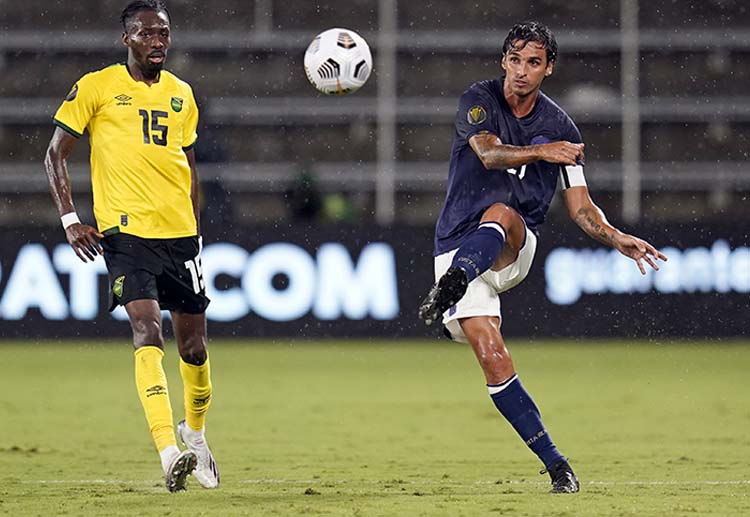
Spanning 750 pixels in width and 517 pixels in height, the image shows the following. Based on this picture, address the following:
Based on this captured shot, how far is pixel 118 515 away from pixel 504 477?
2.23 meters

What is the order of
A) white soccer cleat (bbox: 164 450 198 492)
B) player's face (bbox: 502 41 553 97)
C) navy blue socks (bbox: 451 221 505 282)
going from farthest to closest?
1. player's face (bbox: 502 41 553 97)
2. navy blue socks (bbox: 451 221 505 282)
3. white soccer cleat (bbox: 164 450 198 492)

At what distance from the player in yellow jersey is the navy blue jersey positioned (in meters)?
1.32

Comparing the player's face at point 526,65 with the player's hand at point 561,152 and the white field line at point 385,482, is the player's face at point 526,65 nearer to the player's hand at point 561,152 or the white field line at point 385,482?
the player's hand at point 561,152

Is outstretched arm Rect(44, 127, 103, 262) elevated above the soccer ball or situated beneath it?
situated beneath

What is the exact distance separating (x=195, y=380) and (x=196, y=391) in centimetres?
Result: 7

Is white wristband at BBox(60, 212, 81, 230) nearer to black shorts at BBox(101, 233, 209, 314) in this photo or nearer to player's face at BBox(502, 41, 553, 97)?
black shorts at BBox(101, 233, 209, 314)

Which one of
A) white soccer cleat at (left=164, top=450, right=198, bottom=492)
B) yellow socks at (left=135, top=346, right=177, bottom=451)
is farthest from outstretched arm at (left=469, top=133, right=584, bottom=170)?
white soccer cleat at (left=164, top=450, right=198, bottom=492)

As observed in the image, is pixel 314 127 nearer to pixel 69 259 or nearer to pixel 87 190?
pixel 87 190

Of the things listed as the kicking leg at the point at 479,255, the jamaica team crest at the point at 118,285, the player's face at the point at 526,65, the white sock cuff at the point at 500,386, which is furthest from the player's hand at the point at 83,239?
the player's face at the point at 526,65

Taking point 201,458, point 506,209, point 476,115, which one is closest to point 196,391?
point 201,458

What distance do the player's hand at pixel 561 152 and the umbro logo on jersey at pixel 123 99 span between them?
2051 millimetres

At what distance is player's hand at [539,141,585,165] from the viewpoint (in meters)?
6.92

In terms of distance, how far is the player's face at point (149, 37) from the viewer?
24.0 feet

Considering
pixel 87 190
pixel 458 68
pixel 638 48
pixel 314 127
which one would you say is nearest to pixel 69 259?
pixel 87 190
